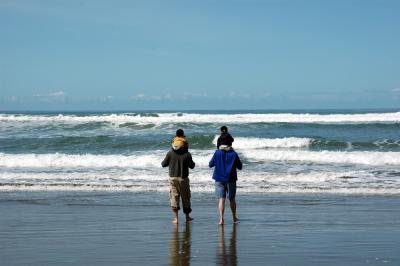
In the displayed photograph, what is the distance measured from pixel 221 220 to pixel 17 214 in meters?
3.93

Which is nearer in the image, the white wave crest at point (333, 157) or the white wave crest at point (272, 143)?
the white wave crest at point (333, 157)

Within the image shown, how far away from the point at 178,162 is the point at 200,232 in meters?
1.53

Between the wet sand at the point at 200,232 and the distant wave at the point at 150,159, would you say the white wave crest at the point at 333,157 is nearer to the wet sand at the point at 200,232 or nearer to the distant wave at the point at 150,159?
the distant wave at the point at 150,159

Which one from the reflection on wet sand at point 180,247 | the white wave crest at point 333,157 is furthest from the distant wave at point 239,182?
the reflection on wet sand at point 180,247

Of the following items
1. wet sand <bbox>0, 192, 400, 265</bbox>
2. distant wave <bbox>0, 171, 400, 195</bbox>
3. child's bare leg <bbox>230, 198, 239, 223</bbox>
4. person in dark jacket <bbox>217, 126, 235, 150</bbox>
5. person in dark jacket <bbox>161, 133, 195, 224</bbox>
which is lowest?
distant wave <bbox>0, 171, 400, 195</bbox>

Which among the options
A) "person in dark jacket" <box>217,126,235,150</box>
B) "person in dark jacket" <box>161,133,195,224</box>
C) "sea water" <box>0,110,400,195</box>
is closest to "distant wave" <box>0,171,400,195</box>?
"sea water" <box>0,110,400,195</box>

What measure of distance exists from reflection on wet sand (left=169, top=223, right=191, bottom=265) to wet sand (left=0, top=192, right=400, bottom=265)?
1 centimetres

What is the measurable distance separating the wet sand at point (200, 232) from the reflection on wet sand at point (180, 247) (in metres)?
0.01

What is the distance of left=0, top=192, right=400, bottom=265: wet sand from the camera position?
24.0 feet

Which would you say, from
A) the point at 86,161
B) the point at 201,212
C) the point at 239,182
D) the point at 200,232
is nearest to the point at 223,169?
the point at 200,232

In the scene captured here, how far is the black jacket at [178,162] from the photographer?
10.3m

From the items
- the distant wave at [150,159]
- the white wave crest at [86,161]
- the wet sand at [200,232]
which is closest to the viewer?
the wet sand at [200,232]

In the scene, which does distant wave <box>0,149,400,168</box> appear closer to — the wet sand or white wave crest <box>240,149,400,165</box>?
white wave crest <box>240,149,400,165</box>

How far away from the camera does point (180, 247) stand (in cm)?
802
